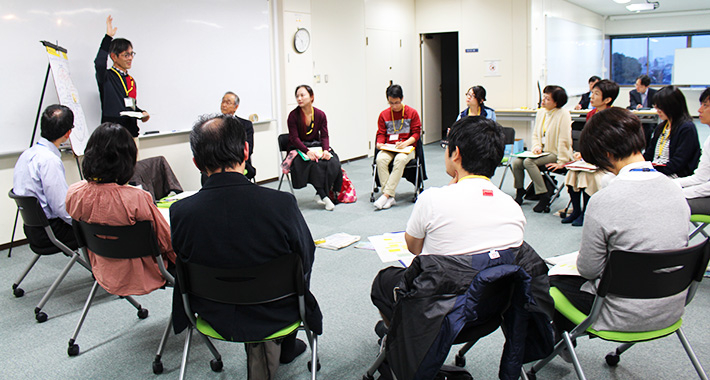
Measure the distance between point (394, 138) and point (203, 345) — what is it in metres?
3.65

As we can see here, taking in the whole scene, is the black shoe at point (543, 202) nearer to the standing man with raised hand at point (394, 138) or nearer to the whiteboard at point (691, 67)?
the standing man with raised hand at point (394, 138)

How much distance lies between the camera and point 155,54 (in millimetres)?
5461

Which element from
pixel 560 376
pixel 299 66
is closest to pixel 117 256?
pixel 560 376

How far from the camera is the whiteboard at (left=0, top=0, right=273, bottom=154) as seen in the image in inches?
175

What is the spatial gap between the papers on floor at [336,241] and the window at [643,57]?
13.9 meters

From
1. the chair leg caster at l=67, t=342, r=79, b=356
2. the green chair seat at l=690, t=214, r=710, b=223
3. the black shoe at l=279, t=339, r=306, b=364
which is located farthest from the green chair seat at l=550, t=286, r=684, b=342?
the chair leg caster at l=67, t=342, r=79, b=356

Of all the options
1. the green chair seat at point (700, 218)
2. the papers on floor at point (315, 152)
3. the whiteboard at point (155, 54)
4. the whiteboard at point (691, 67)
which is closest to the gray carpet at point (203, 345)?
the green chair seat at point (700, 218)

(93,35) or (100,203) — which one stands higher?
(93,35)

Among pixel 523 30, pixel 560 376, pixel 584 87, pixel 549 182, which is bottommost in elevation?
pixel 560 376

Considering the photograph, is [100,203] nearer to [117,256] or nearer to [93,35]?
[117,256]

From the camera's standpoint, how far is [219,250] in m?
1.87

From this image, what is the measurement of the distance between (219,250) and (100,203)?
1.01 meters

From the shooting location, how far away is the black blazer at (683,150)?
3691 millimetres

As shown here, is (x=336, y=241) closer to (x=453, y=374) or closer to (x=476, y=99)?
(x=453, y=374)
